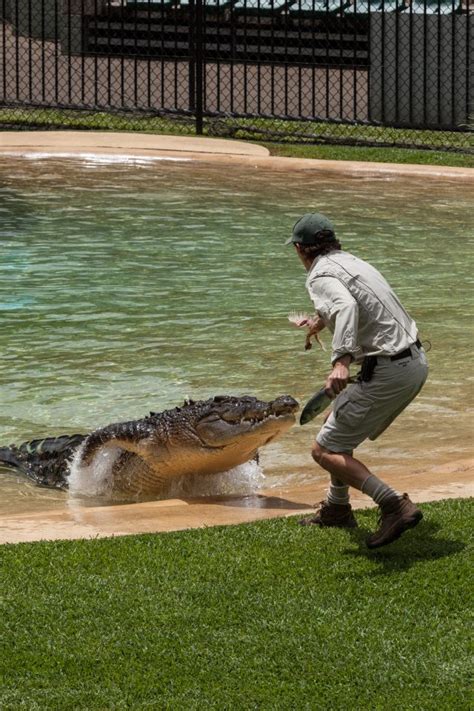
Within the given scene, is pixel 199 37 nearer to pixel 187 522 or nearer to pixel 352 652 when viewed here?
pixel 187 522

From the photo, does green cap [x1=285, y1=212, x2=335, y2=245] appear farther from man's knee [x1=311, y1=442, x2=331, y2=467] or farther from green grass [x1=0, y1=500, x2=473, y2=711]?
green grass [x1=0, y1=500, x2=473, y2=711]

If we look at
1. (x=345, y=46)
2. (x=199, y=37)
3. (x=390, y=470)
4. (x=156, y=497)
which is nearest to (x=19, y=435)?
(x=156, y=497)

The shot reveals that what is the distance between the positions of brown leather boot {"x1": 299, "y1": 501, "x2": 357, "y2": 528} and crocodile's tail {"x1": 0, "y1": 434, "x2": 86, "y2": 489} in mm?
1938

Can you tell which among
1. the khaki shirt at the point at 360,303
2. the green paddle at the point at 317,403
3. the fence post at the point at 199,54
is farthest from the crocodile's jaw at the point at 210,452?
the fence post at the point at 199,54

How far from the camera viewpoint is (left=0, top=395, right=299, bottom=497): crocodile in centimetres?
691

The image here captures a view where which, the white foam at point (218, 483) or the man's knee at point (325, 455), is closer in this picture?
the man's knee at point (325, 455)

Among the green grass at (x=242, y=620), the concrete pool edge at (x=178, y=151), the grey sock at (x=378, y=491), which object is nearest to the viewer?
the green grass at (x=242, y=620)

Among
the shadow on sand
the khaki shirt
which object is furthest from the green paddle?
the shadow on sand

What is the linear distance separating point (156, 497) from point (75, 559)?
1.66m

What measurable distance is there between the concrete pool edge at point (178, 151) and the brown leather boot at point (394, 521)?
1062cm

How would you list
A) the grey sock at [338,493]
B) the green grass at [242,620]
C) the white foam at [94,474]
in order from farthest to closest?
the white foam at [94,474] < the grey sock at [338,493] < the green grass at [242,620]

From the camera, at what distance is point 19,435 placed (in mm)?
8594

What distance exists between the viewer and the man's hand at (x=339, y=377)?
5598 millimetres

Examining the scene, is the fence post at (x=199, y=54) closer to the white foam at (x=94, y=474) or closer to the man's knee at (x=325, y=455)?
the white foam at (x=94, y=474)
